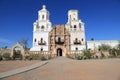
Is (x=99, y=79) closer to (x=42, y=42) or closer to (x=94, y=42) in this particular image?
(x=42, y=42)

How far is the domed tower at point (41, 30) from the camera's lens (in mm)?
49688

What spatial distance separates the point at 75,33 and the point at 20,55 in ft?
74.1

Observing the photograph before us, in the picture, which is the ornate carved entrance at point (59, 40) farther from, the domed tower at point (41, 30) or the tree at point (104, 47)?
the tree at point (104, 47)

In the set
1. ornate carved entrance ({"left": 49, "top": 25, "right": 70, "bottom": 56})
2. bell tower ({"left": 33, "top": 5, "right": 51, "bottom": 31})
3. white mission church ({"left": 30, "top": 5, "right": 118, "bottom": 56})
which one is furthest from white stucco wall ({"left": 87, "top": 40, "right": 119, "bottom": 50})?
bell tower ({"left": 33, "top": 5, "right": 51, "bottom": 31})

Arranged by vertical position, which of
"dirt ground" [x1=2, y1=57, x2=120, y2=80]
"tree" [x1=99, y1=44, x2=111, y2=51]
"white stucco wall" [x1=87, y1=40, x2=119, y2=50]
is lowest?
"dirt ground" [x1=2, y1=57, x2=120, y2=80]

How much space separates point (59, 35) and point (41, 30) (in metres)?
6.57

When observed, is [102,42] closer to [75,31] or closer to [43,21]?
[75,31]

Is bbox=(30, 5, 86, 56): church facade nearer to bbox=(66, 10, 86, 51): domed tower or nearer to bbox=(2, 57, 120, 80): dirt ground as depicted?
bbox=(66, 10, 86, 51): domed tower

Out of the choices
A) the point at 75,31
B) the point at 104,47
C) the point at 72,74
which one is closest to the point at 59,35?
the point at 75,31

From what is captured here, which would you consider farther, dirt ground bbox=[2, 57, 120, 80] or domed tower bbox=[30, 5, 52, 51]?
domed tower bbox=[30, 5, 52, 51]

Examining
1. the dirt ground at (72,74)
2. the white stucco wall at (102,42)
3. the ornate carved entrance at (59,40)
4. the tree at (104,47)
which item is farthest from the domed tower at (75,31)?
the dirt ground at (72,74)

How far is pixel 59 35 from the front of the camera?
48969mm

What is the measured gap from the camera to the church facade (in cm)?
4797

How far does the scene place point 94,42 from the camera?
53.8m
